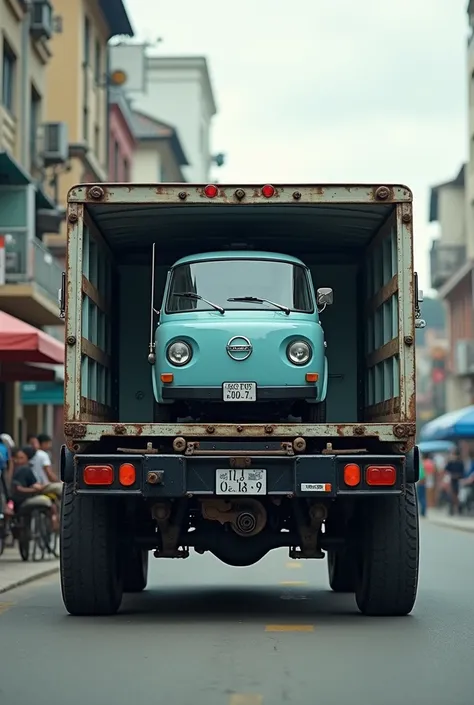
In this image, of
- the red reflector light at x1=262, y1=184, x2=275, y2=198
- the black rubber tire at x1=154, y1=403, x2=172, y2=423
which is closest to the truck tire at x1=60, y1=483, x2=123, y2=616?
the black rubber tire at x1=154, y1=403, x2=172, y2=423

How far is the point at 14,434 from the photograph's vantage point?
34.3 metres

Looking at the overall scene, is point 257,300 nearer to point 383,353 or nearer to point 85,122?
point 383,353

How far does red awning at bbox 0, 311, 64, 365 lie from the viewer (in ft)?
63.1

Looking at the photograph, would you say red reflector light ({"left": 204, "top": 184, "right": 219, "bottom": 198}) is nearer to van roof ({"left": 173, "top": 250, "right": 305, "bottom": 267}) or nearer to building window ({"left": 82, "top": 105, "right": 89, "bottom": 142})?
van roof ({"left": 173, "top": 250, "right": 305, "bottom": 267})

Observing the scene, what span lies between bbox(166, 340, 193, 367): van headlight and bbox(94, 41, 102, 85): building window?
37.0 metres

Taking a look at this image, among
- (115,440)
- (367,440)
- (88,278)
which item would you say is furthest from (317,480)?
(88,278)

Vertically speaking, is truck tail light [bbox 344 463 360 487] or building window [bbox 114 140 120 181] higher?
building window [bbox 114 140 120 181]

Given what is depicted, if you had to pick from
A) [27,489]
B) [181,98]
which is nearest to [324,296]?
[27,489]

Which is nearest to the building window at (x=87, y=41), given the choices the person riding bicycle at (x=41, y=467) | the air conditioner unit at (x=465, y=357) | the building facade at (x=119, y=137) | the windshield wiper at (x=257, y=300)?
the building facade at (x=119, y=137)

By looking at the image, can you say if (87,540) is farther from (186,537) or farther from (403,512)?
(403,512)

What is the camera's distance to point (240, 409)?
12742 mm

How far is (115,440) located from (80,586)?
116 centimetres

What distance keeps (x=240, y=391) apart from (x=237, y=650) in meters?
2.52

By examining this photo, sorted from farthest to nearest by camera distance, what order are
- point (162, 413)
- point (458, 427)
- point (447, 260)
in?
point (447, 260)
point (458, 427)
point (162, 413)
